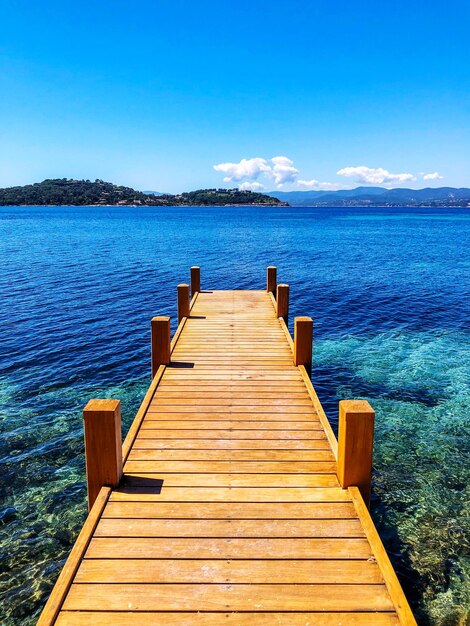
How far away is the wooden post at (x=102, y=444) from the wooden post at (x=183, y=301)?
7622mm

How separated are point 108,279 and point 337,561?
26.9 meters

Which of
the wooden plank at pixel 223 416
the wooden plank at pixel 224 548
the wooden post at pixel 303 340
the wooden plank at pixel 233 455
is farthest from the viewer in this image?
the wooden post at pixel 303 340

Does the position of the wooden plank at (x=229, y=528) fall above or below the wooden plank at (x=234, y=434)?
below

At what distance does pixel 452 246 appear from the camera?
55031mm

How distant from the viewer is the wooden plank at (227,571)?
13.1 ft

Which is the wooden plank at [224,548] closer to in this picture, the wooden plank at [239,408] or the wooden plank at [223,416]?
the wooden plank at [223,416]

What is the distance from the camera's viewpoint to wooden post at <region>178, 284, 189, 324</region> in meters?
12.7

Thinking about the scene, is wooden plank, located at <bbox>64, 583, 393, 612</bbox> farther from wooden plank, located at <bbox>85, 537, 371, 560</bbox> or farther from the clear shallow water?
the clear shallow water

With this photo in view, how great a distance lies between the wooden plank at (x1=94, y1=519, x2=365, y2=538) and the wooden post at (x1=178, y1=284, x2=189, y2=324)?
329 inches

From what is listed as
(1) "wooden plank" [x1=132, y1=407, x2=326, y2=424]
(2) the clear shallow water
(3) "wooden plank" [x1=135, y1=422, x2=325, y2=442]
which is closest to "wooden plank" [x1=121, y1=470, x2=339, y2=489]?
(3) "wooden plank" [x1=135, y1=422, x2=325, y2=442]

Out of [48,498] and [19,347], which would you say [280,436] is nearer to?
[48,498]

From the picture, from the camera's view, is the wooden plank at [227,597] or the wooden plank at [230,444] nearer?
the wooden plank at [227,597]

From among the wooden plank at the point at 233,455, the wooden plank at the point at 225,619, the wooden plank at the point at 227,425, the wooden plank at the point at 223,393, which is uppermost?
the wooden plank at the point at 223,393

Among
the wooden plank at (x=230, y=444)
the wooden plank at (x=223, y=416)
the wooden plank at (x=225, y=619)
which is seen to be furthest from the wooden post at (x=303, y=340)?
the wooden plank at (x=225, y=619)
